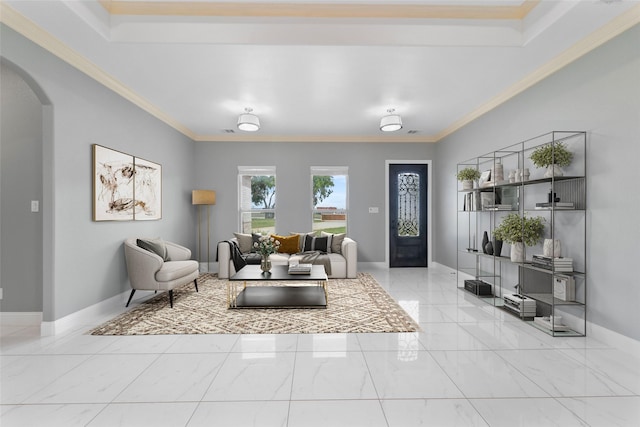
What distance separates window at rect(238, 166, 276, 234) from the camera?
266 inches

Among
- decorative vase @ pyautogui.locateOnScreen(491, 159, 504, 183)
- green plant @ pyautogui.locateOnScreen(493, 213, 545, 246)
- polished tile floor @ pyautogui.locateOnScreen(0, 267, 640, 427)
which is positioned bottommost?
polished tile floor @ pyautogui.locateOnScreen(0, 267, 640, 427)

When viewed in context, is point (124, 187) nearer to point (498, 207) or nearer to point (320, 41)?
point (320, 41)

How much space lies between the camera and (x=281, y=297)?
4.20 metres

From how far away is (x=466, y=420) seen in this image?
180 cm

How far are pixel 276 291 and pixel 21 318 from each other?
280 centimetres

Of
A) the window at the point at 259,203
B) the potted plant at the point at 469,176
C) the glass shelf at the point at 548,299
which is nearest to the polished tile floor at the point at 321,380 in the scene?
the glass shelf at the point at 548,299

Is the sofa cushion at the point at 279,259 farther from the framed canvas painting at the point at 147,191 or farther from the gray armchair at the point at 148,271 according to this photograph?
the framed canvas painting at the point at 147,191

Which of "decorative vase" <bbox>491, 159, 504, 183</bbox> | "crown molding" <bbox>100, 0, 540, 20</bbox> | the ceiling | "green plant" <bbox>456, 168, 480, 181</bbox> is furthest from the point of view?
"green plant" <bbox>456, 168, 480, 181</bbox>

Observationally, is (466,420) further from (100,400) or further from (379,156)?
(379,156)

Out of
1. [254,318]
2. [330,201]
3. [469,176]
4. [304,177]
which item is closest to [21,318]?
[254,318]

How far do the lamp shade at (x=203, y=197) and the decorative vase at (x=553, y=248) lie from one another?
5387 mm

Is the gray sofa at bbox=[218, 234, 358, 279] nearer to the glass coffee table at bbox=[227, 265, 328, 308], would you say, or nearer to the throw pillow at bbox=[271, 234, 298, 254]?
the throw pillow at bbox=[271, 234, 298, 254]

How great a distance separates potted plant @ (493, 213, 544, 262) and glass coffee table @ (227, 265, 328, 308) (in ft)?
7.22

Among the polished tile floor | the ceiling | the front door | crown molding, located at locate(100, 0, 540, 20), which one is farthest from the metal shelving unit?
the front door
